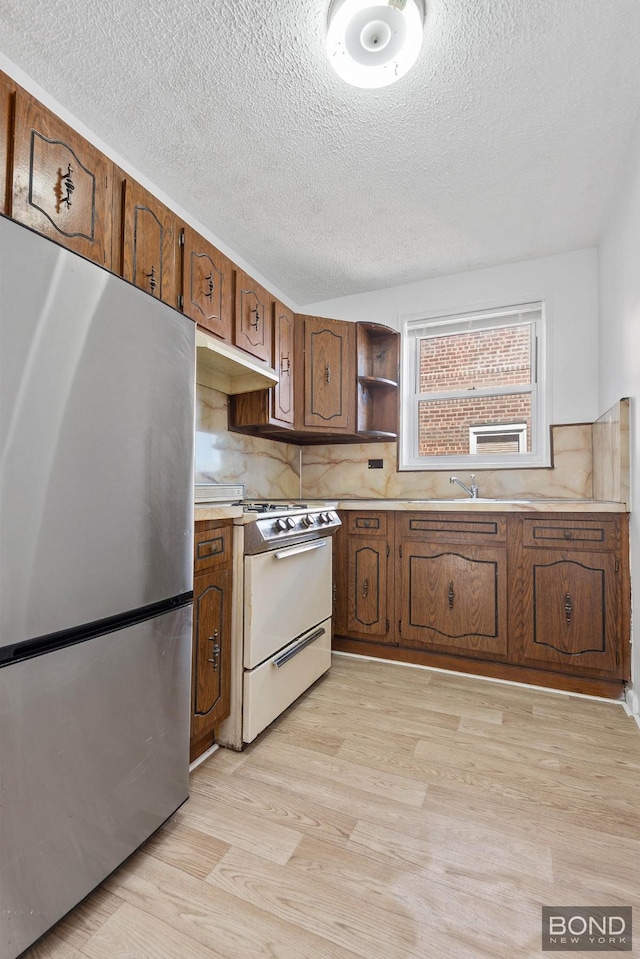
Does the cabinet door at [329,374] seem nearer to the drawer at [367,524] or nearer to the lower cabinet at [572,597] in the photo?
the drawer at [367,524]

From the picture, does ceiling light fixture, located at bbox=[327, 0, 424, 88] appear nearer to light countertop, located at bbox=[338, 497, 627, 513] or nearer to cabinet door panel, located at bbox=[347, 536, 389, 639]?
light countertop, located at bbox=[338, 497, 627, 513]

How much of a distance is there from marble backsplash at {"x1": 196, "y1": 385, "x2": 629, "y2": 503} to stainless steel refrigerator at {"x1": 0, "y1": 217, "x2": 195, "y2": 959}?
131 cm

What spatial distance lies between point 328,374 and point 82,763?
2.50 metres

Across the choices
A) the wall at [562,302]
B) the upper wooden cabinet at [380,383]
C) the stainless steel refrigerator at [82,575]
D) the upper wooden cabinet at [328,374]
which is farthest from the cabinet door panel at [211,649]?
the wall at [562,302]

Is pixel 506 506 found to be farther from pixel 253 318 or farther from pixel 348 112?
pixel 348 112

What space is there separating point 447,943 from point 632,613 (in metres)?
1.68

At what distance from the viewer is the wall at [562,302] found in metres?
2.79

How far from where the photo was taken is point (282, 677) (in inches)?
75.6

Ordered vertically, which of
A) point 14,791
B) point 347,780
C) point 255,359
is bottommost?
point 347,780

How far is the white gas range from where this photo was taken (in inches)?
67.2

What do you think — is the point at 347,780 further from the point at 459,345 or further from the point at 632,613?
the point at 459,345

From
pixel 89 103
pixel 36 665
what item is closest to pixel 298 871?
pixel 36 665

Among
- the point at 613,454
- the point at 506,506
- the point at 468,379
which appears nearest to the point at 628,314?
the point at 613,454

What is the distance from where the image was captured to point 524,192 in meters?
2.26
